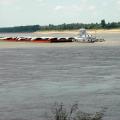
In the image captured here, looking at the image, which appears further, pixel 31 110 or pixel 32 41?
pixel 32 41

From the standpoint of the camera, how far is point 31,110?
885 inches

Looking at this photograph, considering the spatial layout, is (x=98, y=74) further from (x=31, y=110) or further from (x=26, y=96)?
(x=31, y=110)

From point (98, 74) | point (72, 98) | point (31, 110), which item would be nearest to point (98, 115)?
point (31, 110)

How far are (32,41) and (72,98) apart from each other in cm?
10368

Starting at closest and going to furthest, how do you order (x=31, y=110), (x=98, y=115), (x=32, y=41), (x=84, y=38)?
(x=98, y=115) → (x=31, y=110) → (x=84, y=38) → (x=32, y=41)

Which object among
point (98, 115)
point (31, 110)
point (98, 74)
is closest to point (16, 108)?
point (31, 110)

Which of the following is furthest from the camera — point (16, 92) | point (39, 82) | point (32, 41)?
point (32, 41)

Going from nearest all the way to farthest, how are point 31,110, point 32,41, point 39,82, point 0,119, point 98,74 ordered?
point 0,119
point 31,110
point 39,82
point 98,74
point 32,41

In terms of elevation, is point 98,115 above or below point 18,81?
above

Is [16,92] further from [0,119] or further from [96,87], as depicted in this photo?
[0,119]

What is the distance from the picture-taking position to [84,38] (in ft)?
381

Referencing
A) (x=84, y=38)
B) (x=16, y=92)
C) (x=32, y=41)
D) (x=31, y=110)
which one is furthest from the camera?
(x=32, y=41)

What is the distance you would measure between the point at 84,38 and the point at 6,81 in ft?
273

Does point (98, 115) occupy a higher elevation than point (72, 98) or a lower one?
higher
